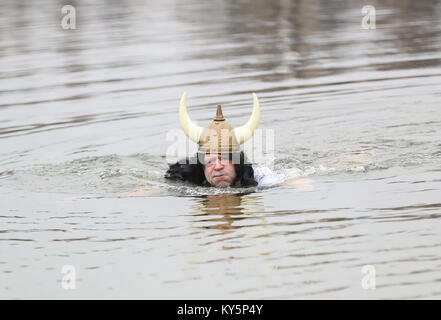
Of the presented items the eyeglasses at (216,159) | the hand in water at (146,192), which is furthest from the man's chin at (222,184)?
the hand in water at (146,192)

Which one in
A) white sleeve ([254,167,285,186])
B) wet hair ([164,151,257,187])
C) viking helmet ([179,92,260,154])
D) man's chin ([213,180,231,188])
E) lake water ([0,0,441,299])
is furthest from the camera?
white sleeve ([254,167,285,186])

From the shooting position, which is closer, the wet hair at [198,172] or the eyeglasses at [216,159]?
the eyeglasses at [216,159]

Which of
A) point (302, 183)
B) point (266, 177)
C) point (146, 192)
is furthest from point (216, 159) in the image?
point (302, 183)

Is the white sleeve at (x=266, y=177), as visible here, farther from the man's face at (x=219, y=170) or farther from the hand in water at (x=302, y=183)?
the man's face at (x=219, y=170)

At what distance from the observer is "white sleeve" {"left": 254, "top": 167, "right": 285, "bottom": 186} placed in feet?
34.9

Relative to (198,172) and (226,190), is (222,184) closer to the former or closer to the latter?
(226,190)

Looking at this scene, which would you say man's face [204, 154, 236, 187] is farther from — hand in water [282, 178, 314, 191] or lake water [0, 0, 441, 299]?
hand in water [282, 178, 314, 191]

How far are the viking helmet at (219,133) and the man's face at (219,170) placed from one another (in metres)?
0.08

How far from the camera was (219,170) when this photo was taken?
1016 centimetres

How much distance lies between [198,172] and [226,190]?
44 centimetres

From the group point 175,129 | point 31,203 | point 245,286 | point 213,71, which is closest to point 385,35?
point 213,71

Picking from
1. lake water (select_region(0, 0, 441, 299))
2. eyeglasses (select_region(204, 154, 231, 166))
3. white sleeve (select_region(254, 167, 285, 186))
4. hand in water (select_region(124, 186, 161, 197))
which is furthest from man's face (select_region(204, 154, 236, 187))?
hand in water (select_region(124, 186, 161, 197))

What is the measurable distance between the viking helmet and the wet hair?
0.16m

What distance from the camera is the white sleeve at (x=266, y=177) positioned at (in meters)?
10.6
